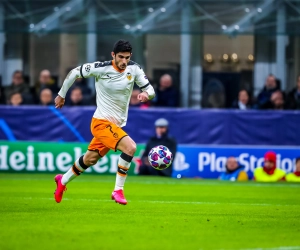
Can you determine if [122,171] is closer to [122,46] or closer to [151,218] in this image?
[151,218]

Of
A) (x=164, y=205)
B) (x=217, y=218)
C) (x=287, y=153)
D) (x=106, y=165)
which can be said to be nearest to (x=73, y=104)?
(x=106, y=165)

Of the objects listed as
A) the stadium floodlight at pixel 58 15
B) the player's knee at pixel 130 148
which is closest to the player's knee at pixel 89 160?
the player's knee at pixel 130 148

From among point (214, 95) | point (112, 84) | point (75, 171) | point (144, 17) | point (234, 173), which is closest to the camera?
point (112, 84)

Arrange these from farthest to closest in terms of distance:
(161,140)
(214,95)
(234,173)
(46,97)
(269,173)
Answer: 1. (214,95)
2. (46,97)
3. (161,140)
4. (234,173)
5. (269,173)

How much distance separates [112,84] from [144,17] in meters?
11.3

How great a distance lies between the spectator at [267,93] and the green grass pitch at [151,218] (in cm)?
509

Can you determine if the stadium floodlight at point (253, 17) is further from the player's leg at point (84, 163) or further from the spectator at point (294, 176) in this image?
the player's leg at point (84, 163)

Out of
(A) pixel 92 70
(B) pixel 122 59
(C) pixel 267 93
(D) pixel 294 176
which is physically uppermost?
(B) pixel 122 59

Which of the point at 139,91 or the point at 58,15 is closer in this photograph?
the point at 139,91

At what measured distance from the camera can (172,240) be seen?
8.84 m

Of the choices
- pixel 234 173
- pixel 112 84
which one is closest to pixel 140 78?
pixel 112 84

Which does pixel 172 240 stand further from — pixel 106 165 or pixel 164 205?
pixel 106 165

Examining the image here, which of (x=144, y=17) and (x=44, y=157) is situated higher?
(x=144, y=17)

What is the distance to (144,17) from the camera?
77.2ft
